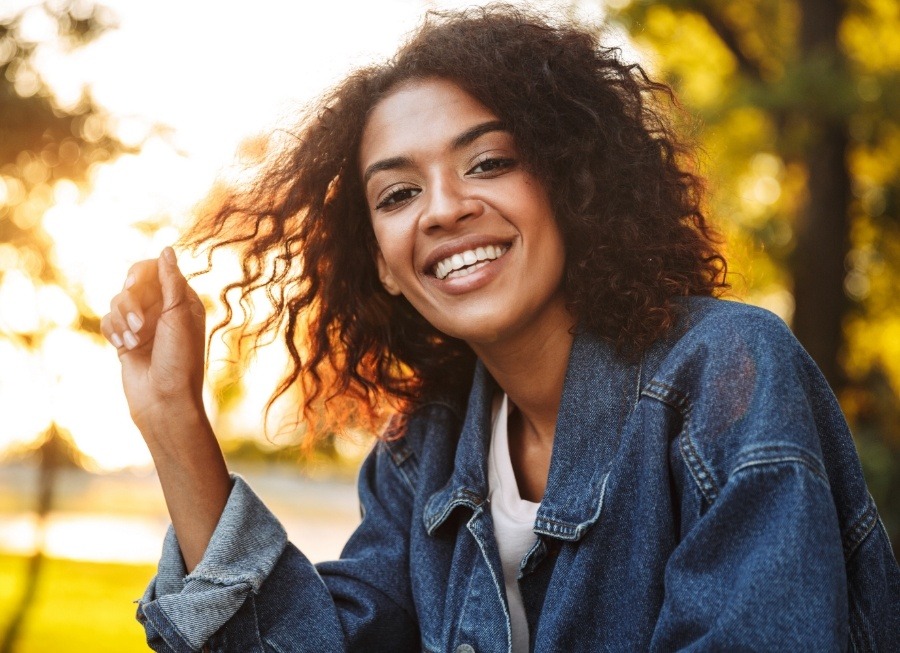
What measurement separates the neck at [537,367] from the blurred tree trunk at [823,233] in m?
4.99

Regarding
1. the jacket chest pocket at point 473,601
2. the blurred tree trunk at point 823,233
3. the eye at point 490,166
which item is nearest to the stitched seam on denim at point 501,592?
the jacket chest pocket at point 473,601

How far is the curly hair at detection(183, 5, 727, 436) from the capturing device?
7.06 ft

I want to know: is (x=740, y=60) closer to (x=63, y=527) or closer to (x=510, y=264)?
(x=510, y=264)

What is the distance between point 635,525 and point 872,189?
23.7ft

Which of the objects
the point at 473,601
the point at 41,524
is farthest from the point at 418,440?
the point at 41,524

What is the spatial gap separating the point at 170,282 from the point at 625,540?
123 centimetres

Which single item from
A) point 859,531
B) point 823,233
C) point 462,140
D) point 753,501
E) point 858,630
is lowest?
point 858,630

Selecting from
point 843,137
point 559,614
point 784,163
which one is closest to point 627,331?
point 559,614

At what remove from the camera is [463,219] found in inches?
82.7

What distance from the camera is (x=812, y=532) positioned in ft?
4.84

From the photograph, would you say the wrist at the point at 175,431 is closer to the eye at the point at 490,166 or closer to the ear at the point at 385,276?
the ear at the point at 385,276

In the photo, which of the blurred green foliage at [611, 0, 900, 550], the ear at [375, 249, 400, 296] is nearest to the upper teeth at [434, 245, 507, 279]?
the ear at [375, 249, 400, 296]

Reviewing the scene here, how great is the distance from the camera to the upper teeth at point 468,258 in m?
2.08

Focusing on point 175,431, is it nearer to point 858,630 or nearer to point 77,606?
point 858,630
